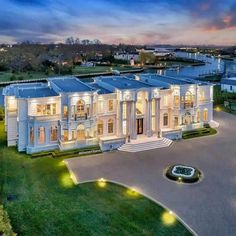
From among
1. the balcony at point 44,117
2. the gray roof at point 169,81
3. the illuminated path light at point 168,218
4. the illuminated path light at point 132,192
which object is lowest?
the illuminated path light at point 168,218

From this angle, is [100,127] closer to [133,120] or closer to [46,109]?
[133,120]

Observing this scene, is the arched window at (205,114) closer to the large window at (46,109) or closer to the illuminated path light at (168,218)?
the large window at (46,109)

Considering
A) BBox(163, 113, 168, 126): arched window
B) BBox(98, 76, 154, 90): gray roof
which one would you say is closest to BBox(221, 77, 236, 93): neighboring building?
BBox(163, 113, 168, 126): arched window

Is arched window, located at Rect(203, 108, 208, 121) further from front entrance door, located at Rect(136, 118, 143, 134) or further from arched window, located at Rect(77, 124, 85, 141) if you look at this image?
arched window, located at Rect(77, 124, 85, 141)

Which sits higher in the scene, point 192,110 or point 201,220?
point 192,110

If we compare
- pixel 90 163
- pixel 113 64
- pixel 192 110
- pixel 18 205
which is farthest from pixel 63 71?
pixel 18 205

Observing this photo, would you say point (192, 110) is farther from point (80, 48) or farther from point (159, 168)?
point (80, 48)

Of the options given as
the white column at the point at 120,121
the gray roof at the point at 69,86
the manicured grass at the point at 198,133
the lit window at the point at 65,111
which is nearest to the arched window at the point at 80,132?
the lit window at the point at 65,111
